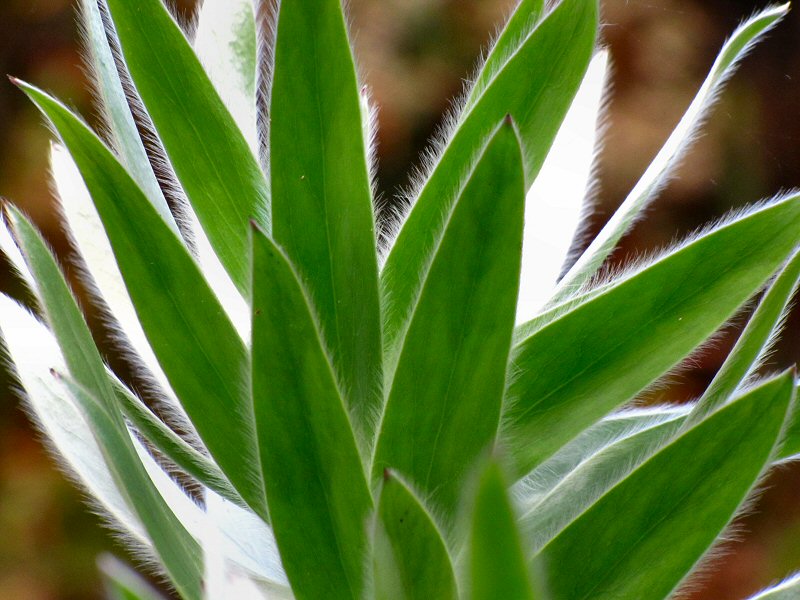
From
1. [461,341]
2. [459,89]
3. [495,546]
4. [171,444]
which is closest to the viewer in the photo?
[495,546]

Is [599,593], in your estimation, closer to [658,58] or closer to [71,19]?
[658,58]

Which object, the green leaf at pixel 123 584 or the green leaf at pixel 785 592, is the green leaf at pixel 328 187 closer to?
the green leaf at pixel 123 584

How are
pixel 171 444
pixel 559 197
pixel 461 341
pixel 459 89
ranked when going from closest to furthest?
pixel 461 341
pixel 171 444
pixel 559 197
pixel 459 89

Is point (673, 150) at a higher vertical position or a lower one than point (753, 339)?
higher

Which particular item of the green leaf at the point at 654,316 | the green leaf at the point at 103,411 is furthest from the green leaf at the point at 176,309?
the green leaf at the point at 654,316

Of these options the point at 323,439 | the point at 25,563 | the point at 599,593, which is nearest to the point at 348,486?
the point at 323,439

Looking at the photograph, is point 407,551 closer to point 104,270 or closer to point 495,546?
point 495,546

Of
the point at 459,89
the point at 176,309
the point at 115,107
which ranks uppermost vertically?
the point at 459,89

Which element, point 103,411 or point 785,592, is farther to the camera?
point 785,592

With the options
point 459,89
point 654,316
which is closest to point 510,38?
point 654,316
